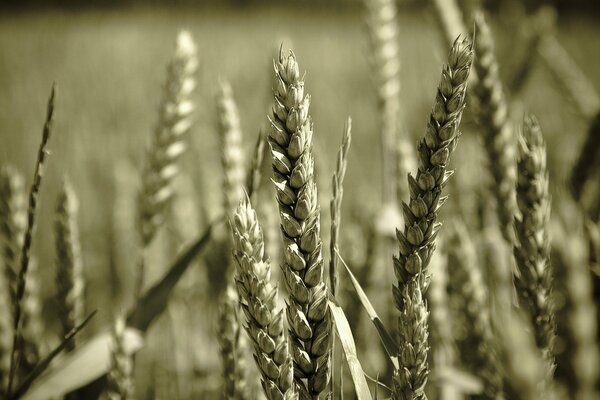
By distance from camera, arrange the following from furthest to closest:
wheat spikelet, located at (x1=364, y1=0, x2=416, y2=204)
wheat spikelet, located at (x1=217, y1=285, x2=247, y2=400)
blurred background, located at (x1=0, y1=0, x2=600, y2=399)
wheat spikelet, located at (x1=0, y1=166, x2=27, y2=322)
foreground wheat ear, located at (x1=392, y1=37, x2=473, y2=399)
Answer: blurred background, located at (x1=0, y1=0, x2=600, y2=399) → wheat spikelet, located at (x1=364, y1=0, x2=416, y2=204) → wheat spikelet, located at (x1=0, y1=166, x2=27, y2=322) → wheat spikelet, located at (x1=217, y1=285, x2=247, y2=400) → foreground wheat ear, located at (x1=392, y1=37, x2=473, y2=399)

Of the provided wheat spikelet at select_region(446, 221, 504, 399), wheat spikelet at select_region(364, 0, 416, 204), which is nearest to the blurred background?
wheat spikelet at select_region(364, 0, 416, 204)

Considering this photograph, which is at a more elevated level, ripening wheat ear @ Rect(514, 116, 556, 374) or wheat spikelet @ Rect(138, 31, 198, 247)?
wheat spikelet @ Rect(138, 31, 198, 247)

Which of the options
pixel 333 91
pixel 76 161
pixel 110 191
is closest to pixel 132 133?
pixel 76 161

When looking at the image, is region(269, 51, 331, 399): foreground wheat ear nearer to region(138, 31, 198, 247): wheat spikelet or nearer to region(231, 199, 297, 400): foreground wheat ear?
region(231, 199, 297, 400): foreground wheat ear

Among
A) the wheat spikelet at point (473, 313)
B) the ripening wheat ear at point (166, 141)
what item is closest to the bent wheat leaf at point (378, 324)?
the wheat spikelet at point (473, 313)

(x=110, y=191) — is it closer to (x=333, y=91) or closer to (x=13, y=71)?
(x=333, y=91)

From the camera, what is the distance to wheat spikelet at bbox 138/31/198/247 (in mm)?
583

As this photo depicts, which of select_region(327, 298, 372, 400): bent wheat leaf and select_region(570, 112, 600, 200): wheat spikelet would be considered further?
select_region(570, 112, 600, 200): wheat spikelet

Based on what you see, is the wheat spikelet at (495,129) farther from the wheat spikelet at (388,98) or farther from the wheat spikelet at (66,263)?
the wheat spikelet at (66,263)

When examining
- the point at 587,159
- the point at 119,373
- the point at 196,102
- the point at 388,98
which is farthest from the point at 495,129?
the point at 196,102

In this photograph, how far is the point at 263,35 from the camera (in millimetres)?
4609

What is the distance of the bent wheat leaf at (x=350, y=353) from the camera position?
1.21 feet

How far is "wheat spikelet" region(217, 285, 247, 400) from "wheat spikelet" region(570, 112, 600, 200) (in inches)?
15.3

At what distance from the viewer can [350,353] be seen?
376mm
